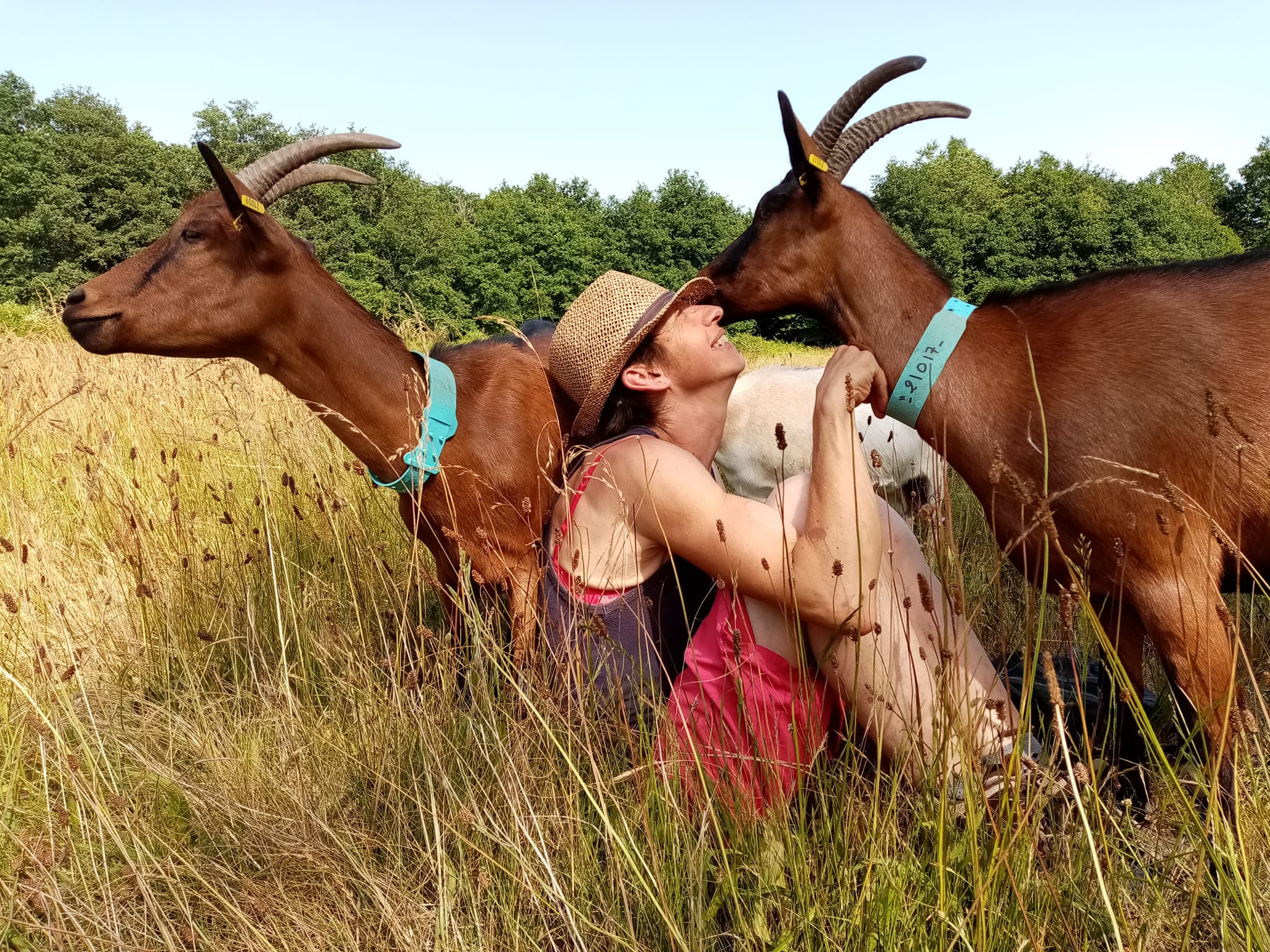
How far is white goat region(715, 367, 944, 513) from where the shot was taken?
488 cm

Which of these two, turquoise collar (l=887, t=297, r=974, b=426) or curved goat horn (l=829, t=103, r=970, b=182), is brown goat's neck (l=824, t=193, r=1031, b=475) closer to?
turquoise collar (l=887, t=297, r=974, b=426)

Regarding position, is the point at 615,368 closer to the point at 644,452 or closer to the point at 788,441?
the point at 644,452

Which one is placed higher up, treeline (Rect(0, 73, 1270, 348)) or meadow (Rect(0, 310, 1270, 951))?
treeline (Rect(0, 73, 1270, 348))

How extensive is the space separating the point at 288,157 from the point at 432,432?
1.23 metres

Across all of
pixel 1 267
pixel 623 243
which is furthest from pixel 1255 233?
pixel 1 267

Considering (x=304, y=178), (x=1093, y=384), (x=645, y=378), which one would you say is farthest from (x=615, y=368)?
(x=304, y=178)

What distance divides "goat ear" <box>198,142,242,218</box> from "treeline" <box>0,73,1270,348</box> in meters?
26.7

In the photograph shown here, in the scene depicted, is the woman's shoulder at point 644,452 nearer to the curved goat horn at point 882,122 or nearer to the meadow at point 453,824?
the meadow at point 453,824

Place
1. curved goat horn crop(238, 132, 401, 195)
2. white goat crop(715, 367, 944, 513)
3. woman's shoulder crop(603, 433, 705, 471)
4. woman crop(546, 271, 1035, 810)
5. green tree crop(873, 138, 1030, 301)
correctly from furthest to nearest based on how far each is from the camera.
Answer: green tree crop(873, 138, 1030, 301) → white goat crop(715, 367, 944, 513) → curved goat horn crop(238, 132, 401, 195) → woman's shoulder crop(603, 433, 705, 471) → woman crop(546, 271, 1035, 810)

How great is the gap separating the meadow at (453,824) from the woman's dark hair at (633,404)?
701 millimetres

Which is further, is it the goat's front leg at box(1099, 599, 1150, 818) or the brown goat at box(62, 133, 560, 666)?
the brown goat at box(62, 133, 560, 666)

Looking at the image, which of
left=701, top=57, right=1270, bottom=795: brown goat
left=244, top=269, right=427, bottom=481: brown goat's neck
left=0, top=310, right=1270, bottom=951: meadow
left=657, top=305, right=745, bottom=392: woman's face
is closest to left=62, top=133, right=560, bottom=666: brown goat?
left=244, top=269, right=427, bottom=481: brown goat's neck

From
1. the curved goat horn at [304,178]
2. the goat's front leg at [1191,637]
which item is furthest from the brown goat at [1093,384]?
the curved goat horn at [304,178]

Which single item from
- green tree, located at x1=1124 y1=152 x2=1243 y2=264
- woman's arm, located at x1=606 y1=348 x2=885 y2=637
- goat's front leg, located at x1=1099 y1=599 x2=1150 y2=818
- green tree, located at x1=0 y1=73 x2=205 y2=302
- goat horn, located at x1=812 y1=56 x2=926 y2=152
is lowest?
goat's front leg, located at x1=1099 y1=599 x2=1150 y2=818
